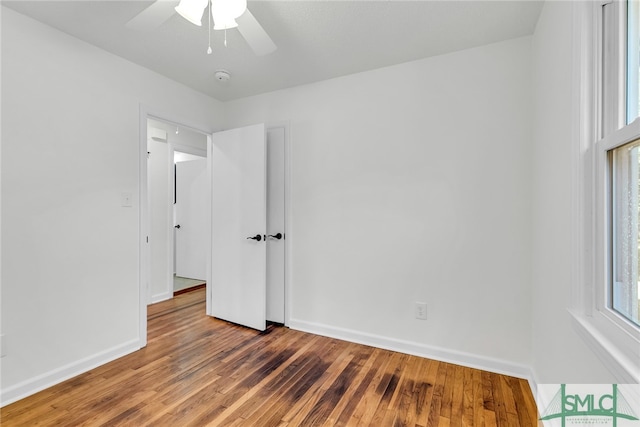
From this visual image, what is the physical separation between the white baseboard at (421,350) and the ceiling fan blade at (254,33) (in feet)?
7.64

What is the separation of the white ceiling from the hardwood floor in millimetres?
2392

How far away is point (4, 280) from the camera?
1.83m

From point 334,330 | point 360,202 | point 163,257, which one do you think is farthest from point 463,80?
point 163,257

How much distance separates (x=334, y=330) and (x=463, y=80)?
2362 mm

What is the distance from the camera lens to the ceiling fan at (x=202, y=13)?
4.57 ft

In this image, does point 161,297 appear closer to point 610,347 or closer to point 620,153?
point 610,347

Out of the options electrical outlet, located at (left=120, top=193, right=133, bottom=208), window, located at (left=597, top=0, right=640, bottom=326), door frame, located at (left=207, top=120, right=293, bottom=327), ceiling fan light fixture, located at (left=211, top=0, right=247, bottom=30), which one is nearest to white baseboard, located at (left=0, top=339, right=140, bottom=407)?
electrical outlet, located at (left=120, top=193, right=133, bottom=208)

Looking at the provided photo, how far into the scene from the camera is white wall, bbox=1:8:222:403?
187 cm

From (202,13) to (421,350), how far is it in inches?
105

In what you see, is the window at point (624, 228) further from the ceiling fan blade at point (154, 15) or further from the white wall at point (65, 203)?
the white wall at point (65, 203)

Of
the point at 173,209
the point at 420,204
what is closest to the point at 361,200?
the point at 420,204

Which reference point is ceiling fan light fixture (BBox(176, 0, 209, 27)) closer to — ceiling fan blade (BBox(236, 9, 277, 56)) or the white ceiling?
ceiling fan blade (BBox(236, 9, 277, 56))

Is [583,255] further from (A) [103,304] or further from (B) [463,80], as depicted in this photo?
(A) [103,304]

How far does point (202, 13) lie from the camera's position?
4.79 ft
